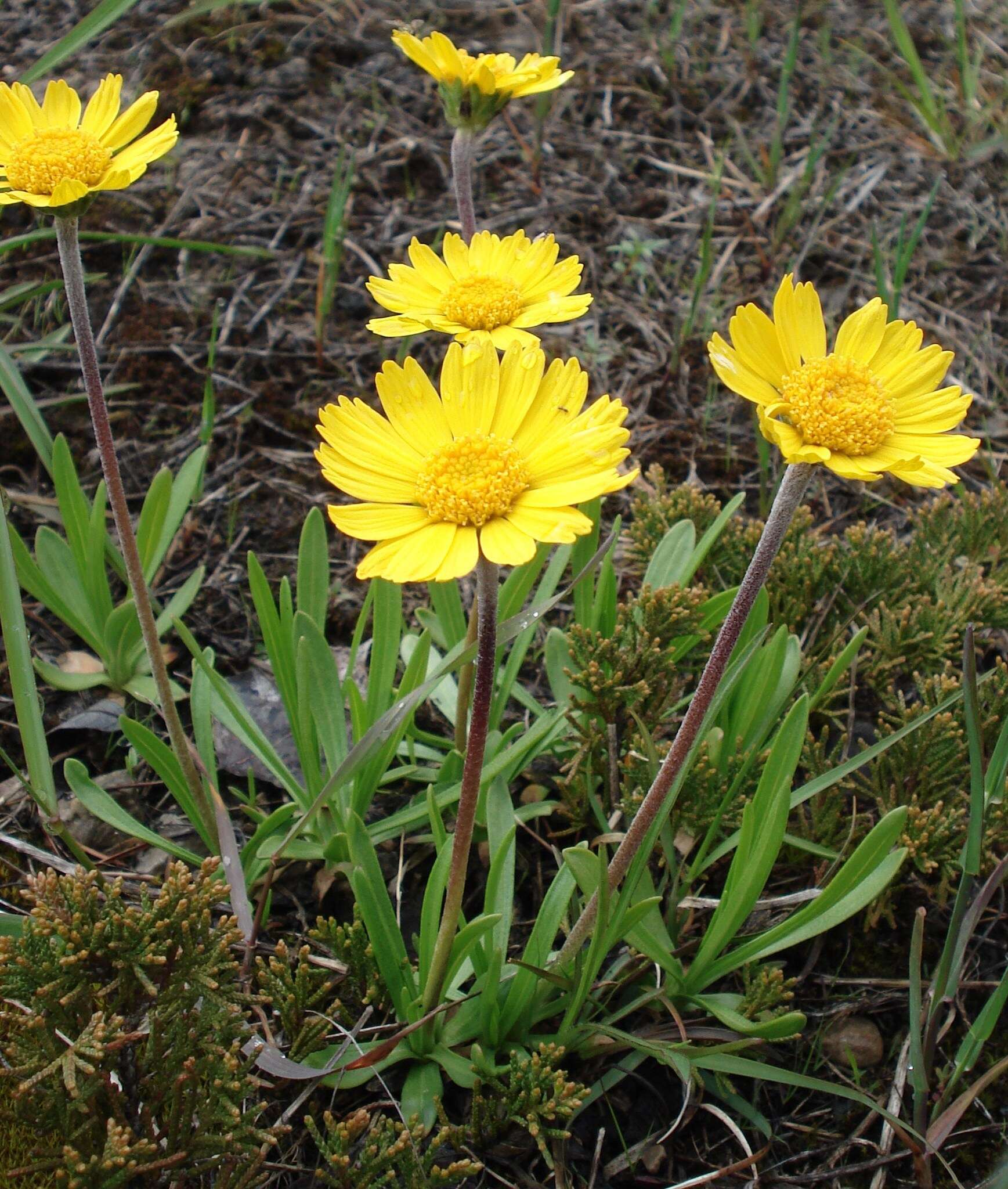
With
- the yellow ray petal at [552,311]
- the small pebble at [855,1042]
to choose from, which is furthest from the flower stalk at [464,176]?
the small pebble at [855,1042]

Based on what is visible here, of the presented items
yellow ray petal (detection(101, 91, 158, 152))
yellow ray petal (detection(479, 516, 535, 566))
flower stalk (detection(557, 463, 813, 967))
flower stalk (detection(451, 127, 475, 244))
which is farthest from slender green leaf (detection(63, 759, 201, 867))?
flower stalk (detection(451, 127, 475, 244))

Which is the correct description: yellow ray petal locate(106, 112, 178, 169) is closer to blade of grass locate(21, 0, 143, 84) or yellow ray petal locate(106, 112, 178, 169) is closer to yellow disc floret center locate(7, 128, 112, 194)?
yellow disc floret center locate(7, 128, 112, 194)

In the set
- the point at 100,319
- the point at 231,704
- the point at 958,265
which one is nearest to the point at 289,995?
the point at 231,704

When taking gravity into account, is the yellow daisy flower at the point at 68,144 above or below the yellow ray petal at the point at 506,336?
above

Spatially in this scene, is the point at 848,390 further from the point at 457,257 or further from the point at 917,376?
the point at 457,257

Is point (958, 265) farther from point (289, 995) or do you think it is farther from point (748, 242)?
point (289, 995)

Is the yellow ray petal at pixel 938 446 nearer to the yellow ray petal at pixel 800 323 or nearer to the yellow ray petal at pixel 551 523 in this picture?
the yellow ray petal at pixel 800 323
